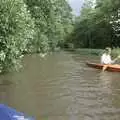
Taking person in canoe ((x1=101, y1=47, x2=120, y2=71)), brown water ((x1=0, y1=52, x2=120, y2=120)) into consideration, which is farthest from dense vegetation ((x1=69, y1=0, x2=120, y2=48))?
brown water ((x1=0, y1=52, x2=120, y2=120))

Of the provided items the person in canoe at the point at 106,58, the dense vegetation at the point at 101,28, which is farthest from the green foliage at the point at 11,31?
the dense vegetation at the point at 101,28

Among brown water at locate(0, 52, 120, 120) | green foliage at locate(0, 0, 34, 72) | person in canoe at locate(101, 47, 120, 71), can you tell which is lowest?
brown water at locate(0, 52, 120, 120)

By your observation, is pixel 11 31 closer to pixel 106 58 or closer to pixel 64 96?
pixel 64 96

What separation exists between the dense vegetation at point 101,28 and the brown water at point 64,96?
4136cm

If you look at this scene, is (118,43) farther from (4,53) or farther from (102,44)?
(4,53)

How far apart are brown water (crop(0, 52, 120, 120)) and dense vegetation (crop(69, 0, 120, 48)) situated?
41357 mm

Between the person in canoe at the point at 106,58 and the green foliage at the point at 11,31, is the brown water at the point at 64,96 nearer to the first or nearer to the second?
the green foliage at the point at 11,31

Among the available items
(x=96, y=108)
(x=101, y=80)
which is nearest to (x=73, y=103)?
(x=96, y=108)

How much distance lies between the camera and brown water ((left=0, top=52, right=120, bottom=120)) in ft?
43.4

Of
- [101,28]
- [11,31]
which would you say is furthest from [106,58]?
[101,28]

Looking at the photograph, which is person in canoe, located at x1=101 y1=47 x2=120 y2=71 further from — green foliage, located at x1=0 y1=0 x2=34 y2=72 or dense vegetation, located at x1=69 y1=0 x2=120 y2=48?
dense vegetation, located at x1=69 y1=0 x2=120 y2=48

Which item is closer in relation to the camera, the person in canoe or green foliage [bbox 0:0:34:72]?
green foliage [bbox 0:0:34:72]

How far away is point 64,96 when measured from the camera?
16625mm

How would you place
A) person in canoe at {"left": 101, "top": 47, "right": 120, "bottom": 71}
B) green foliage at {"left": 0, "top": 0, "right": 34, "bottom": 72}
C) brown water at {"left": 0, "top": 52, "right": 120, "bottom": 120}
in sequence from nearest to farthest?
brown water at {"left": 0, "top": 52, "right": 120, "bottom": 120} < green foliage at {"left": 0, "top": 0, "right": 34, "bottom": 72} < person in canoe at {"left": 101, "top": 47, "right": 120, "bottom": 71}
